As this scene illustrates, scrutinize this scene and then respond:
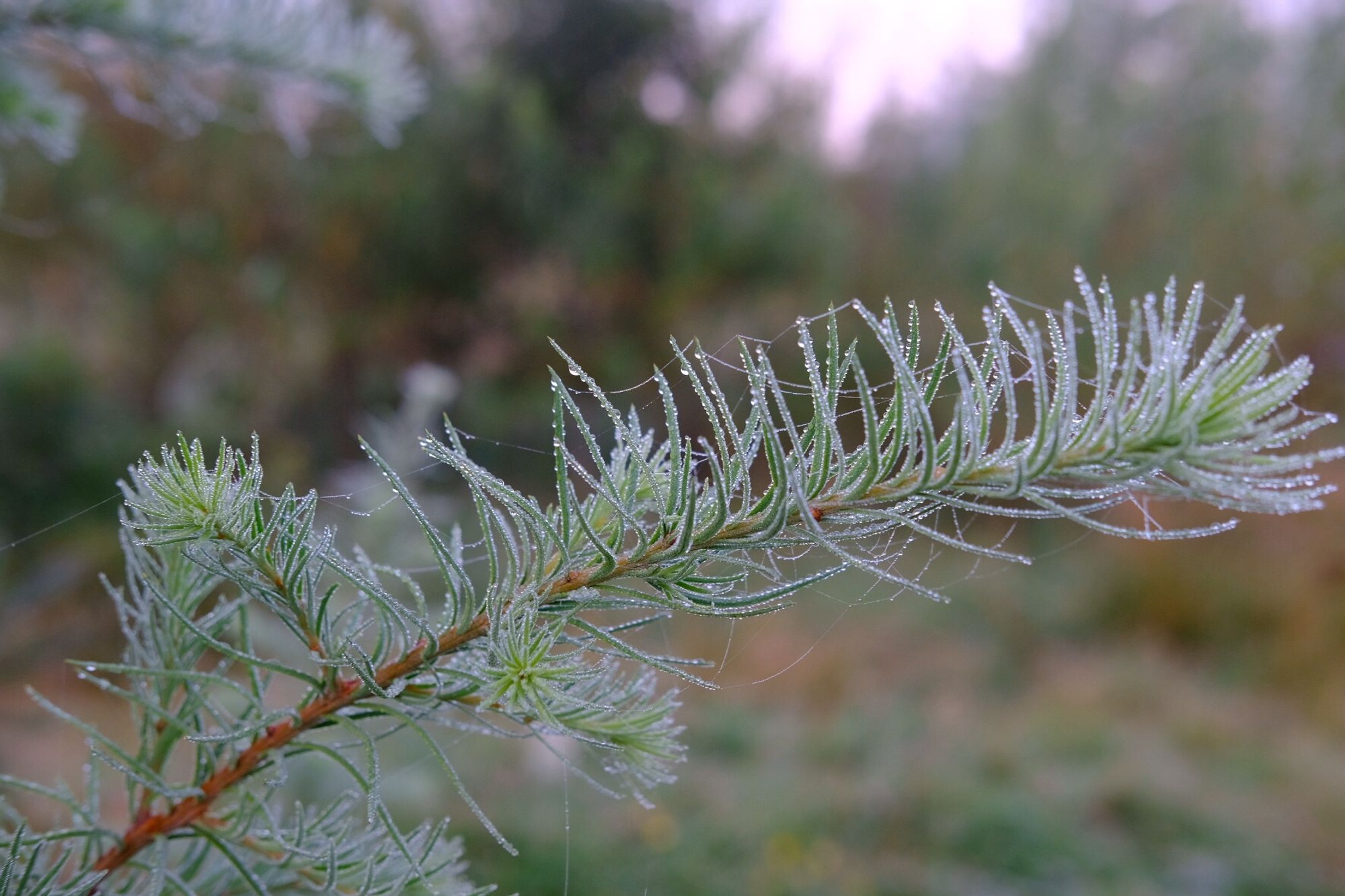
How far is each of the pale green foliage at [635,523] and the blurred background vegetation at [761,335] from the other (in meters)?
1.72

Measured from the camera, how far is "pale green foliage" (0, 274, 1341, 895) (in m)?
0.24

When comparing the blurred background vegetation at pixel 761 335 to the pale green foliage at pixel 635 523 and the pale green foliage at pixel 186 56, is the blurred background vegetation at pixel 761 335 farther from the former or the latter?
the pale green foliage at pixel 635 523

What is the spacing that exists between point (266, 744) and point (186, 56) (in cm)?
67

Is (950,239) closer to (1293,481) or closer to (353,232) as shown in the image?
(353,232)

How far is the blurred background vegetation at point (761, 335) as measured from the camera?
248cm

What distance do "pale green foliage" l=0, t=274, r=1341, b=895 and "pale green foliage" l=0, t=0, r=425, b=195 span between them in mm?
550

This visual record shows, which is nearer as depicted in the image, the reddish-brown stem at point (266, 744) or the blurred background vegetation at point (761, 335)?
the reddish-brown stem at point (266, 744)

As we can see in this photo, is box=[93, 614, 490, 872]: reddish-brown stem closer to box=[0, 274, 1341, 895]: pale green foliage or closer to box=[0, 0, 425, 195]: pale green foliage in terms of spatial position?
box=[0, 274, 1341, 895]: pale green foliage

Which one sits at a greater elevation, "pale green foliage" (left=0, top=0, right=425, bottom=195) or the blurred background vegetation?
the blurred background vegetation

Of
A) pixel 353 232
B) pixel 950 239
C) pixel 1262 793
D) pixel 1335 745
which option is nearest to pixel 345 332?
pixel 353 232

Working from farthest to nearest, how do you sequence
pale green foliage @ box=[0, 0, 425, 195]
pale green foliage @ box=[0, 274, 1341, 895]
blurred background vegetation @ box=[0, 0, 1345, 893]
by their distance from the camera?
blurred background vegetation @ box=[0, 0, 1345, 893] < pale green foliage @ box=[0, 0, 425, 195] < pale green foliage @ box=[0, 274, 1341, 895]

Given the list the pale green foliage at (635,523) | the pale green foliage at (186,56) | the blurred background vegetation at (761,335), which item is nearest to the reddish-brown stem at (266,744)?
the pale green foliage at (635,523)

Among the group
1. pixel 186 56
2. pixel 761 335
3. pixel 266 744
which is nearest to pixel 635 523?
pixel 266 744

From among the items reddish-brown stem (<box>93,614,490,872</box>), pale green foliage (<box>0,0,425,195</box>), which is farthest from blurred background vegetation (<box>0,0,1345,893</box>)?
reddish-brown stem (<box>93,614,490,872</box>)
